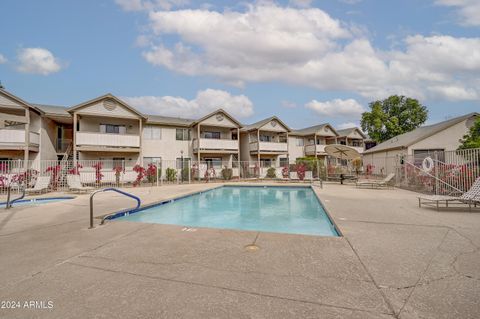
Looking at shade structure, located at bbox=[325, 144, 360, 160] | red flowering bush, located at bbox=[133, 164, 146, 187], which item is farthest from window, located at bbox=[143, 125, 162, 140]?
shade structure, located at bbox=[325, 144, 360, 160]

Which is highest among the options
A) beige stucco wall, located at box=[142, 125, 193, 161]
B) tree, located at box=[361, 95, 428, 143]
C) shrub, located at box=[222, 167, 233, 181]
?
tree, located at box=[361, 95, 428, 143]

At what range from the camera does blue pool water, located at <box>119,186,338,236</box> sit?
7.65 meters

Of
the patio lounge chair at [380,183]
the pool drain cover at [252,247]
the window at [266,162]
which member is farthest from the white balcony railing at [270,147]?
the pool drain cover at [252,247]

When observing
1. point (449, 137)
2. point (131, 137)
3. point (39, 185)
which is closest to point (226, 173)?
point (131, 137)

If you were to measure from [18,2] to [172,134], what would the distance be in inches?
597

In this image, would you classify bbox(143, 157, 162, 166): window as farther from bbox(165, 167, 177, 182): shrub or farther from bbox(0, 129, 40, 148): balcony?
bbox(0, 129, 40, 148): balcony

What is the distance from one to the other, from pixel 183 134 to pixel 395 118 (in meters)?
37.6

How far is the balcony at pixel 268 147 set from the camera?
2733 centimetres

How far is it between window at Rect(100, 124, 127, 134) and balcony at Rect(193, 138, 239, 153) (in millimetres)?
6976

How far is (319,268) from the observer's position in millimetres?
3354

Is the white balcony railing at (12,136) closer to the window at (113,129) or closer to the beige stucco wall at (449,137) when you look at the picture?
the window at (113,129)

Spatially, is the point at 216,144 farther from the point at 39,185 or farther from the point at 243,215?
the point at 243,215

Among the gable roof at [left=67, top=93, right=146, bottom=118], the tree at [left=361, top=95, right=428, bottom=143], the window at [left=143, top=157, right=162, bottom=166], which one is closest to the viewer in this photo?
the gable roof at [left=67, top=93, right=146, bottom=118]

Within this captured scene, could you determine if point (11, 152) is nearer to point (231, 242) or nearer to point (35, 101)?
point (35, 101)
